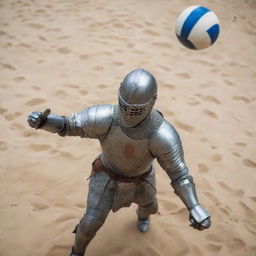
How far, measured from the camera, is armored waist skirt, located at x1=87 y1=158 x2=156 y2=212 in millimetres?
2248

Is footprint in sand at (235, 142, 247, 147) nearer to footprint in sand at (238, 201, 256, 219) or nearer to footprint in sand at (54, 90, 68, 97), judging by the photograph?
footprint in sand at (238, 201, 256, 219)

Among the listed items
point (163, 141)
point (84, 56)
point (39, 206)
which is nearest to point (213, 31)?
point (163, 141)

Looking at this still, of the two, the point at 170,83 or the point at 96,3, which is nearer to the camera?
the point at 170,83

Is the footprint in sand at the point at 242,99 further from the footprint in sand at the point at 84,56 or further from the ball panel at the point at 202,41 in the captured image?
the footprint in sand at the point at 84,56

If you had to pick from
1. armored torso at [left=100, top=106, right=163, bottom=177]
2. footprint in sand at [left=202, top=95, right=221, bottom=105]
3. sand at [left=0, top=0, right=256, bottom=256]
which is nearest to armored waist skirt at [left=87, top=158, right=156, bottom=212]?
armored torso at [left=100, top=106, right=163, bottom=177]

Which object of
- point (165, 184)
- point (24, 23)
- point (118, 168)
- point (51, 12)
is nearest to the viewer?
point (118, 168)

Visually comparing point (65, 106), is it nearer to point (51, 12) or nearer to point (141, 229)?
point (141, 229)

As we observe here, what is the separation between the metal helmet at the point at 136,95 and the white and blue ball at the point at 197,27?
1.11 m

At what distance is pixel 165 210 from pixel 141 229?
1.01 feet

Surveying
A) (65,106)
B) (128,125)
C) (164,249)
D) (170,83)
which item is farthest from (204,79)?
(128,125)

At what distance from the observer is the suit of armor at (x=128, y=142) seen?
74.0 inches

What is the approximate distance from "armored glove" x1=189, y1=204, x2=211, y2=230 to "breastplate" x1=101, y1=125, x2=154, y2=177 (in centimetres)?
39

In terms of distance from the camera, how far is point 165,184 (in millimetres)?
3312

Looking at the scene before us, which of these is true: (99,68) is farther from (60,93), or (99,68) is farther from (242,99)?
(242,99)
